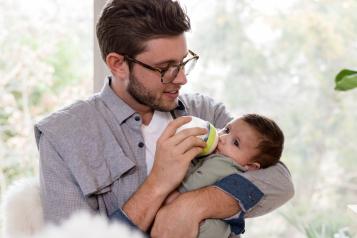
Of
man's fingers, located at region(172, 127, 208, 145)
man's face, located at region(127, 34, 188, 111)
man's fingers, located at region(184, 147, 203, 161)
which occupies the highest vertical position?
man's face, located at region(127, 34, 188, 111)

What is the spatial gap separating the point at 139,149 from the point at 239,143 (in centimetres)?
34

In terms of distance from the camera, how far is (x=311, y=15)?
2689 millimetres

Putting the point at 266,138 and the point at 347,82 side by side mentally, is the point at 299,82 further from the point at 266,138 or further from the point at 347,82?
the point at 347,82

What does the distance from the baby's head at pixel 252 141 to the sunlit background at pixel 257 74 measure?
0.98m

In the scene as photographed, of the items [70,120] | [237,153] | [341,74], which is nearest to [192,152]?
[237,153]

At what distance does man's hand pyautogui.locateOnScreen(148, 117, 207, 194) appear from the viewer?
→ 5.56ft

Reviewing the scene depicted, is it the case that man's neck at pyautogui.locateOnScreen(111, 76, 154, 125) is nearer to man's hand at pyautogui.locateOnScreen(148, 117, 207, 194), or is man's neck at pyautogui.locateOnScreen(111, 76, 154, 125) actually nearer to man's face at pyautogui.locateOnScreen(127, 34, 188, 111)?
man's face at pyautogui.locateOnScreen(127, 34, 188, 111)

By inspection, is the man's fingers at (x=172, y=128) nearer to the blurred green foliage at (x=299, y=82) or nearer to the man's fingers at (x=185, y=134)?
the man's fingers at (x=185, y=134)

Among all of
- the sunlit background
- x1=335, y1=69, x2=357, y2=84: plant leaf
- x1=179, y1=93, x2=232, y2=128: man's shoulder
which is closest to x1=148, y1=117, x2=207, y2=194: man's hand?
x1=179, y1=93, x2=232, y2=128: man's shoulder

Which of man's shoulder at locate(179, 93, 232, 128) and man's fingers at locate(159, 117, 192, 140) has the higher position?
man's fingers at locate(159, 117, 192, 140)

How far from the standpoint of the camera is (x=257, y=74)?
2.77 meters

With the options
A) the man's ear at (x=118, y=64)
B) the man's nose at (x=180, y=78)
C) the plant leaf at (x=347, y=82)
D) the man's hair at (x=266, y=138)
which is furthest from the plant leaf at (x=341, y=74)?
the man's ear at (x=118, y=64)

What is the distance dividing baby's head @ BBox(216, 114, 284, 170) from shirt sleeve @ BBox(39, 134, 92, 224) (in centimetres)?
48

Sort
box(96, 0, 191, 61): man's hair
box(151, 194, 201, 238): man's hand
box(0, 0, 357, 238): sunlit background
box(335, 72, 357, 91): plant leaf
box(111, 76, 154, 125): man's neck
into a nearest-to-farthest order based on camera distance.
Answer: box(335, 72, 357, 91): plant leaf, box(151, 194, 201, 238): man's hand, box(96, 0, 191, 61): man's hair, box(111, 76, 154, 125): man's neck, box(0, 0, 357, 238): sunlit background
